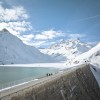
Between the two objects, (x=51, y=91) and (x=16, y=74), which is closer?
(x=51, y=91)

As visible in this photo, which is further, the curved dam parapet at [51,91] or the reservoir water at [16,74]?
the reservoir water at [16,74]

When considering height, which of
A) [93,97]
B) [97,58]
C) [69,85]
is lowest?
[93,97]

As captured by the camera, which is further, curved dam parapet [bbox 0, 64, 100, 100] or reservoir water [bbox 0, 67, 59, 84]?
reservoir water [bbox 0, 67, 59, 84]

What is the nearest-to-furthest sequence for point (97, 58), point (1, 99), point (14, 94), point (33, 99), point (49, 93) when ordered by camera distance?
point (1, 99) → point (14, 94) → point (33, 99) → point (49, 93) → point (97, 58)

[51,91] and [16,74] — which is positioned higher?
[16,74]

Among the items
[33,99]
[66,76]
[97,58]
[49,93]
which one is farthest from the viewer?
[97,58]

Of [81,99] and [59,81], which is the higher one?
[59,81]

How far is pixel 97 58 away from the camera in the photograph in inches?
6319

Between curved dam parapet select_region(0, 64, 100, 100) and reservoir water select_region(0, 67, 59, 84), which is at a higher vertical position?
reservoir water select_region(0, 67, 59, 84)

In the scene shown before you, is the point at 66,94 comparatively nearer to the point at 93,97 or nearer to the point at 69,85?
the point at 69,85

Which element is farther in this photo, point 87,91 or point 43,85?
point 87,91

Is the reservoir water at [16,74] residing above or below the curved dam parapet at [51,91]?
above

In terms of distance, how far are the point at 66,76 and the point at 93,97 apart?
966cm

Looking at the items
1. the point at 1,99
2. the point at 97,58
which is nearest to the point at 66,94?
the point at 1,99
